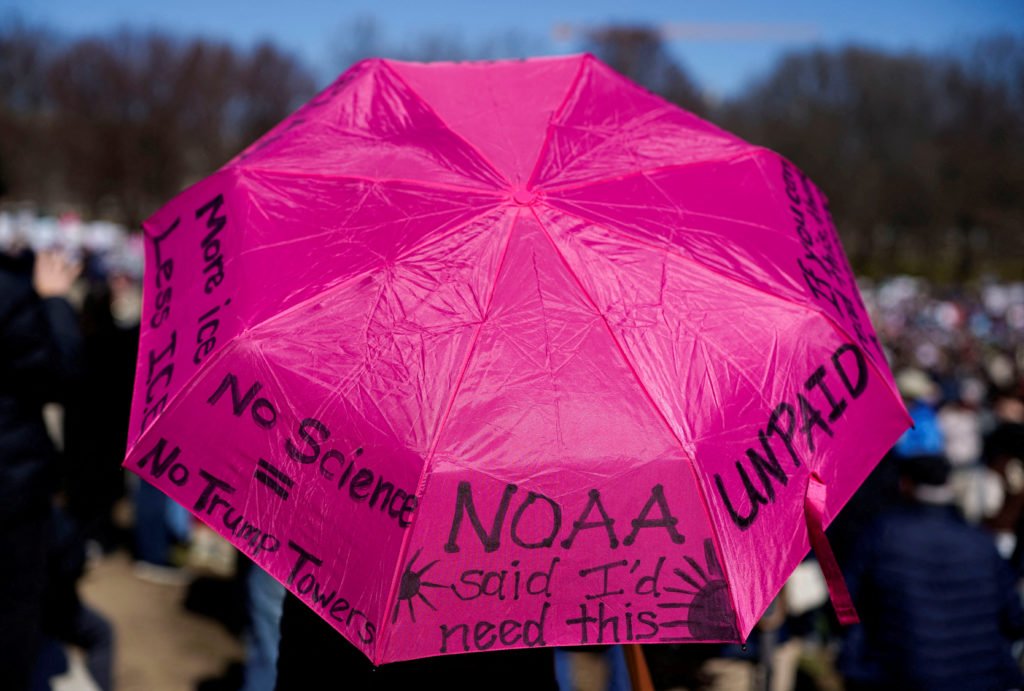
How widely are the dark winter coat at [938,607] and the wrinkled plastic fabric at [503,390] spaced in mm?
1210

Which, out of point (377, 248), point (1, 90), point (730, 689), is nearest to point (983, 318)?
point (730, 689)

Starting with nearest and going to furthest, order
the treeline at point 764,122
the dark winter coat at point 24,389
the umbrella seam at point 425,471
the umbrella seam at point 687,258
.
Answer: the umbrella seam at point 425,471 → the umbrella seam at point 687,258 → the dark winter coat at point 24,389 → the treeline at point 764,122

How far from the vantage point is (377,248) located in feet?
5.74

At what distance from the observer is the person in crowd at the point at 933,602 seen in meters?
2.87

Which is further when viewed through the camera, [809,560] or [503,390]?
[809,560]

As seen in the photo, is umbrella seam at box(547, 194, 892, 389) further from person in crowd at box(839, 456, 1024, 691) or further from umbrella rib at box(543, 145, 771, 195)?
person in crowd at box(839, 456, 1024, 691)

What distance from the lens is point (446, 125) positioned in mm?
2018

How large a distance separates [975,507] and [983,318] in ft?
48.1

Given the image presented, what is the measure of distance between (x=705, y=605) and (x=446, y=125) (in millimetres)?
1132

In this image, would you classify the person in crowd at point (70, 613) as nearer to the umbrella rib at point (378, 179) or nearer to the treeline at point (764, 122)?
the umbrella rib at point (378, 179)

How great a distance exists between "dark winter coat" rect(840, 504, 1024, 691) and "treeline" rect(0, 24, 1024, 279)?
29.2 m

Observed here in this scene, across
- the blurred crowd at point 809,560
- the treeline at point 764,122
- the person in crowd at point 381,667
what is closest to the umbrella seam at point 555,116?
the person in crowd at point 381,667

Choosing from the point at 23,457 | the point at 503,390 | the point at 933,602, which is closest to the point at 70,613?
the point at 23,457

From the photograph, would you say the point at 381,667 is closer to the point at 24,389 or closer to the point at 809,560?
the point at 24,389
